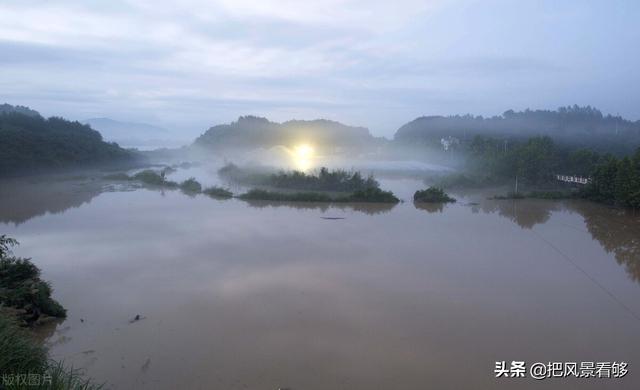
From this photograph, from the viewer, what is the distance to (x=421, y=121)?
7112cm

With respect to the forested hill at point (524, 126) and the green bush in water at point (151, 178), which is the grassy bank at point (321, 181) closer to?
the green bush in water at point (151, 178)

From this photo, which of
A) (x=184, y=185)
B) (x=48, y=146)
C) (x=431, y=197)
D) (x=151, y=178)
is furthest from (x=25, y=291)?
(x=48, y=146)

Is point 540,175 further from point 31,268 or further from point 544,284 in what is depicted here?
point 31,268

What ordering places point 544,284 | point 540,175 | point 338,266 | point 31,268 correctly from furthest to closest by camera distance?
point 540,175 → point 338,266 → point 544,284 → point 31,268

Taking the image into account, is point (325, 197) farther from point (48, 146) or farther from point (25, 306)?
point (48, 146)

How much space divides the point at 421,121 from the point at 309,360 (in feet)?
221

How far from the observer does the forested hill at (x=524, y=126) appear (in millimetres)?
52312

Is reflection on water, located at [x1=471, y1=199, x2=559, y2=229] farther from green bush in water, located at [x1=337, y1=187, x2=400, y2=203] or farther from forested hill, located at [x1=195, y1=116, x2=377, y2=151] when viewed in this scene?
forested hill, located at [x1=195, y1=116, x2=377, y2=151]

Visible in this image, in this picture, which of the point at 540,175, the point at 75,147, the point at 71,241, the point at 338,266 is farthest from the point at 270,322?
the point at 75,147

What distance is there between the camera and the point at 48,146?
33.7 m

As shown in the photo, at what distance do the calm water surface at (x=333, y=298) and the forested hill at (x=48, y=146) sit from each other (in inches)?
576

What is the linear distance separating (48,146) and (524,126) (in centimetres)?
5464

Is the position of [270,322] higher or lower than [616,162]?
lower

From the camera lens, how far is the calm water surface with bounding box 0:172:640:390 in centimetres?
662
